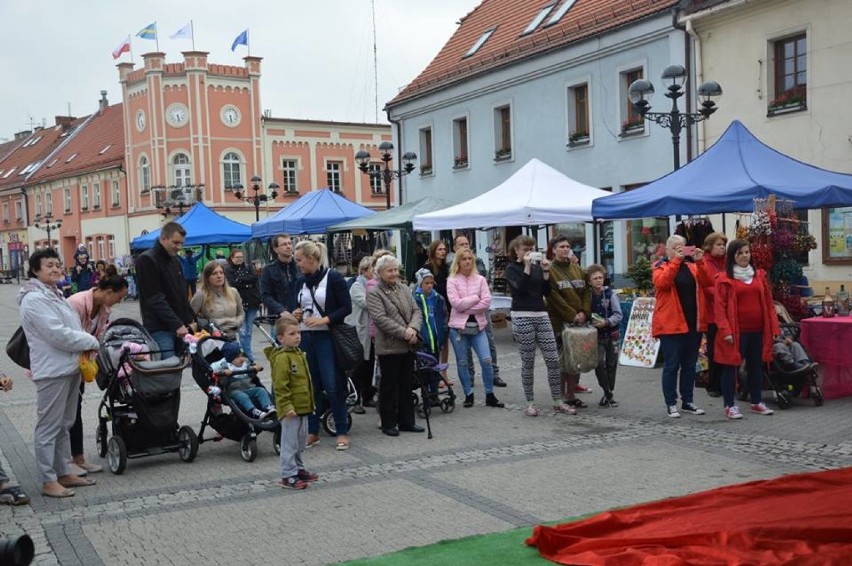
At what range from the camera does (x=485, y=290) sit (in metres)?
10.5

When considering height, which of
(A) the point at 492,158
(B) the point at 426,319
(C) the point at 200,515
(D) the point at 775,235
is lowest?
(C) the point at 200,515

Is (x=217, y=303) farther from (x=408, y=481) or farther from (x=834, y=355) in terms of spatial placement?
(x=834, y=355)

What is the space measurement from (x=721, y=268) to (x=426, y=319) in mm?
3314

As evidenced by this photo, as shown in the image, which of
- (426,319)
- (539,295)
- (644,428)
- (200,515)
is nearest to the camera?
(200,515)

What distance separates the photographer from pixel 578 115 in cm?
2430

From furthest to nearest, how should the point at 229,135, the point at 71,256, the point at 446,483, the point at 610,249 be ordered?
the point at 71,256
the point at 229,135
the point at 610,249
the point at 446,483

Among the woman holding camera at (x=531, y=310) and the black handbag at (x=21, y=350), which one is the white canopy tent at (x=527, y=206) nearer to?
the woman holding camera at (x=531, y=310)

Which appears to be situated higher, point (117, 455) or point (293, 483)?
point (117, 455)

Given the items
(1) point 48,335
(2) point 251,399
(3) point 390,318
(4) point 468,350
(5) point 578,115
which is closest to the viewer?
(1) point 48,335

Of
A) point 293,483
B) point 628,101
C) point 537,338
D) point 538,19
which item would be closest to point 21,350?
point 293,483

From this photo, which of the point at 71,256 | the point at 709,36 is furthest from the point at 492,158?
the point at 71,256

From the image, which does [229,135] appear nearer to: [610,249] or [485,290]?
[610,249]

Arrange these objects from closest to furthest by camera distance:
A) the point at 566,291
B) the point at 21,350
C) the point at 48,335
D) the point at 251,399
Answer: the point at 48,335 → the point at 21,350 → the point at 251,399 → the point at 566,291

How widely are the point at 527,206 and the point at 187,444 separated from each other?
28.6 ft
